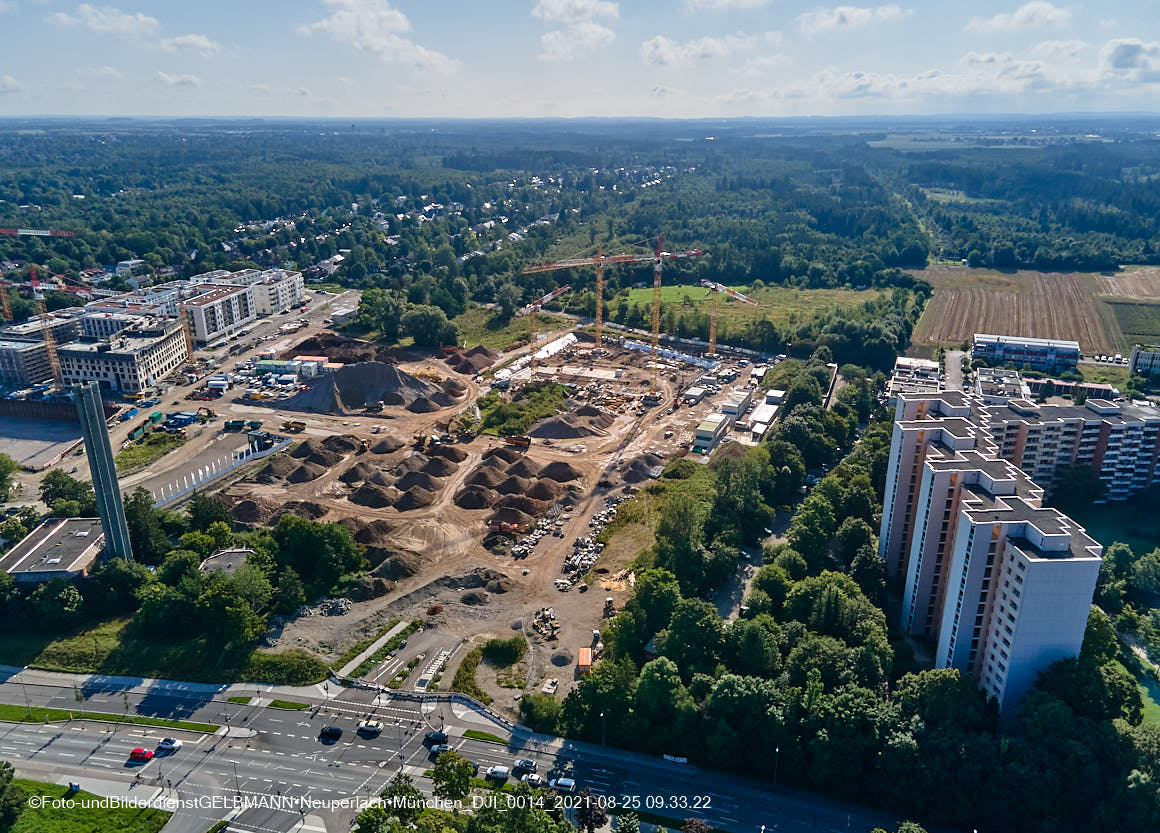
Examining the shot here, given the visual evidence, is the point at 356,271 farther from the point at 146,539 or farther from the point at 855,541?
the point at 855,541

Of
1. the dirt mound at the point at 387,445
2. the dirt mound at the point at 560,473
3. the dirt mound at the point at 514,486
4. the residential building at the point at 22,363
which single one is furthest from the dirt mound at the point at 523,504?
the residential building at the point at 22,363

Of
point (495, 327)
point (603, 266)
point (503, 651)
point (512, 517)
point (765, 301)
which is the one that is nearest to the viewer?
point (503, 651)

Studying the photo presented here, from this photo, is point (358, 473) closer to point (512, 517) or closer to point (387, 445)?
point (387, 445)

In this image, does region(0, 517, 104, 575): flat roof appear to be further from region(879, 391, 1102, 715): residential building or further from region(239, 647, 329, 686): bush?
region(879, 391, 1102, 715): residential building

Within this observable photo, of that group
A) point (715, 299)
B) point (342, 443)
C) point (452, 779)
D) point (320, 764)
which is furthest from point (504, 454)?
point (715, 299)

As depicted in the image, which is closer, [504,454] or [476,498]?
[476,498]

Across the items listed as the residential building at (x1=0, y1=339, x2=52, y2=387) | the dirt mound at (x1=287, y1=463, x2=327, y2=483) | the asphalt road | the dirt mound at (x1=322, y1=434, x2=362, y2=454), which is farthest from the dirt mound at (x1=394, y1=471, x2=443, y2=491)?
the residential building at (x1=0, y1=339, x2=52, y2=387)

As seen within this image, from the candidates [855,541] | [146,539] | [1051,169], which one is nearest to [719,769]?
[855,541]
